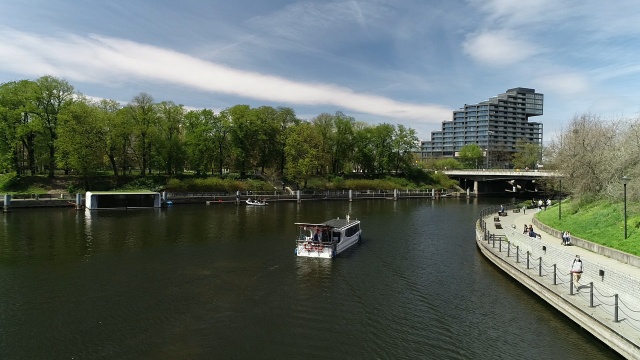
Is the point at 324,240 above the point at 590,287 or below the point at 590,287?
below

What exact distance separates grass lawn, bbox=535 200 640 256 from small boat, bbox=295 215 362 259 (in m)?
22.1

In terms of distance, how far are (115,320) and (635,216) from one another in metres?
40.5

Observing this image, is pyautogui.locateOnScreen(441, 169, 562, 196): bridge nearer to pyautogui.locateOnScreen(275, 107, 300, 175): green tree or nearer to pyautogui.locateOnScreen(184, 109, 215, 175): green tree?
pyautogui.locateOnScreen(275, 107, 300, 175): green tree

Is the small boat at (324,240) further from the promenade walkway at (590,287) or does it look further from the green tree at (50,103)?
the green tree at (50,103)

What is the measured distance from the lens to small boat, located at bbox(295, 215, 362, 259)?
3978 cm

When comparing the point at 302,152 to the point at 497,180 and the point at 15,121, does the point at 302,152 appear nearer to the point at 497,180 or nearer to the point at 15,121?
the point at 15,121

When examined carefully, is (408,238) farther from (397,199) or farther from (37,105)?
(37,105)

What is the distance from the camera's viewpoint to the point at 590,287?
23891 millimetres

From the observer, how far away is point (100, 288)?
95.6 ft

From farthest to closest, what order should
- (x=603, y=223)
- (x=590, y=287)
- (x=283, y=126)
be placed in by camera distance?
(x=283, y=126), (x=603, y=223), (x=590, y=287)

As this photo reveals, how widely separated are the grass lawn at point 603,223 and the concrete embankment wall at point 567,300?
5337 mm

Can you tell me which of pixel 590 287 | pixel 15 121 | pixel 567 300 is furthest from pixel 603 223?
pixel 15 121

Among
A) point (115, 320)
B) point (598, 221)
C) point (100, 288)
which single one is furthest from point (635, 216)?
point (100, 288)

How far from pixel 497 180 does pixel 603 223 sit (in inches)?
4371
